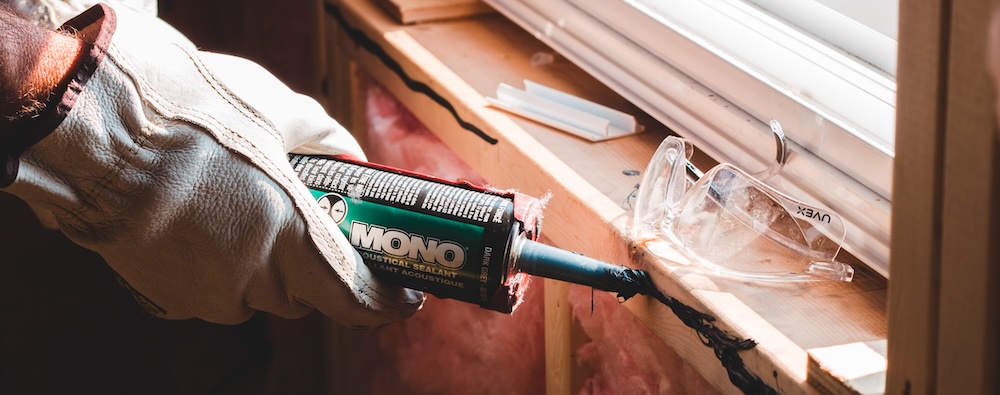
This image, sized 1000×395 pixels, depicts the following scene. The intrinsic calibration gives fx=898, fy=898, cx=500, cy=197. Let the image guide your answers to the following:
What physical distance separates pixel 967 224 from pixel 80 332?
170 cm

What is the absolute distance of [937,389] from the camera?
0.52 metres

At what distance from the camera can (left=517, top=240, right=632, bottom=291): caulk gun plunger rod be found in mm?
776

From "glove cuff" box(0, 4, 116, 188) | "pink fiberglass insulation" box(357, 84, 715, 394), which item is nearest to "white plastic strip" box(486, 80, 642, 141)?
"pink fiberglass insulation" box(357, 84, 715, 394)

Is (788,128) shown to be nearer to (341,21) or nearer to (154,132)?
(154,132)

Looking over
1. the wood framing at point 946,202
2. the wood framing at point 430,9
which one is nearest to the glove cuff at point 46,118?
the wood framing at point 946,202

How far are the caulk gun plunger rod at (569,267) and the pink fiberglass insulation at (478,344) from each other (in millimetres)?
71

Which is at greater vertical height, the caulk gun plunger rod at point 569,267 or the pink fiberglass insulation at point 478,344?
the caulk gun plunger rod at point 569,267

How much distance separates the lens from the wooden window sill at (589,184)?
678 millimetres

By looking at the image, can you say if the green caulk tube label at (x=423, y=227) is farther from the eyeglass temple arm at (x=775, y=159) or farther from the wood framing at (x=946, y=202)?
the wood framing at (x=946, y=202)

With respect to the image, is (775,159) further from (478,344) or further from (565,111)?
(478,344)

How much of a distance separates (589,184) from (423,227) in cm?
22

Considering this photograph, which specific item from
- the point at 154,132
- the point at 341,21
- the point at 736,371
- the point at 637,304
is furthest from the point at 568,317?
the point at 341,21

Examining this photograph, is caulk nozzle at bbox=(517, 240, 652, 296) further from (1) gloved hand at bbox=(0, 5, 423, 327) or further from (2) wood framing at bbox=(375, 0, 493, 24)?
(2) wood framing at bbox=(375, 0, 493, 24)

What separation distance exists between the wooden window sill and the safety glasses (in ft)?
0.07
